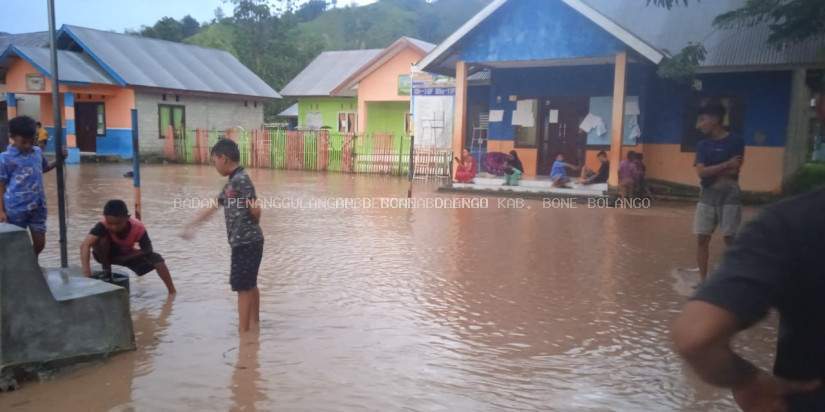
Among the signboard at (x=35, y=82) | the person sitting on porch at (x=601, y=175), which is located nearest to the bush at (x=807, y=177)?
the person sitting on porch at (x=601, y=175)

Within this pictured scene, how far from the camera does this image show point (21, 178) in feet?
18.4

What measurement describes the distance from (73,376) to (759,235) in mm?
4121

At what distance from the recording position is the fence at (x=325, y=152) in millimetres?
21031

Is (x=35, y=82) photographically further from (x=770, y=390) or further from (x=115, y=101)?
(x=770, y=390)

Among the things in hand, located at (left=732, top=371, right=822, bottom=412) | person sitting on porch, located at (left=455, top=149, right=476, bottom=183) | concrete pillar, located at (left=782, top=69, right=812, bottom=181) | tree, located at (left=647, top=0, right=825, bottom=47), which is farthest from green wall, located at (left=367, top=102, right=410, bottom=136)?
hand, located at (left=732, top=371, right=822, bottom=412)

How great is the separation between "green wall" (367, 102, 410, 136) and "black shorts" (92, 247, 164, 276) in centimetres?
2293

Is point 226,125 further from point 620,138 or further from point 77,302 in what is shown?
point 77,302

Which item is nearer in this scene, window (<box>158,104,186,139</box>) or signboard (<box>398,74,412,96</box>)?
signboard (<box>398,74,412,96</box>)

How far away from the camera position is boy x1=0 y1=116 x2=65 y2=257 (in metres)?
5.54

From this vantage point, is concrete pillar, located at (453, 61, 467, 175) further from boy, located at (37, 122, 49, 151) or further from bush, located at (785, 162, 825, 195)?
boy, located at (37, 122, 49, 151)

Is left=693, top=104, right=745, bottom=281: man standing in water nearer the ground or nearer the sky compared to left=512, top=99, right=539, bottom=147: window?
nearer the ground

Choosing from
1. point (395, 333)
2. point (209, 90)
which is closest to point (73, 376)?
point (395, 333)

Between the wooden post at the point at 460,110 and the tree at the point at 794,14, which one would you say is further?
the wooden post at the point at 460,110

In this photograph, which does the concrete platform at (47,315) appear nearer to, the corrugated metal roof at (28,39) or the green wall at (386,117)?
the green wall at (386,117)
